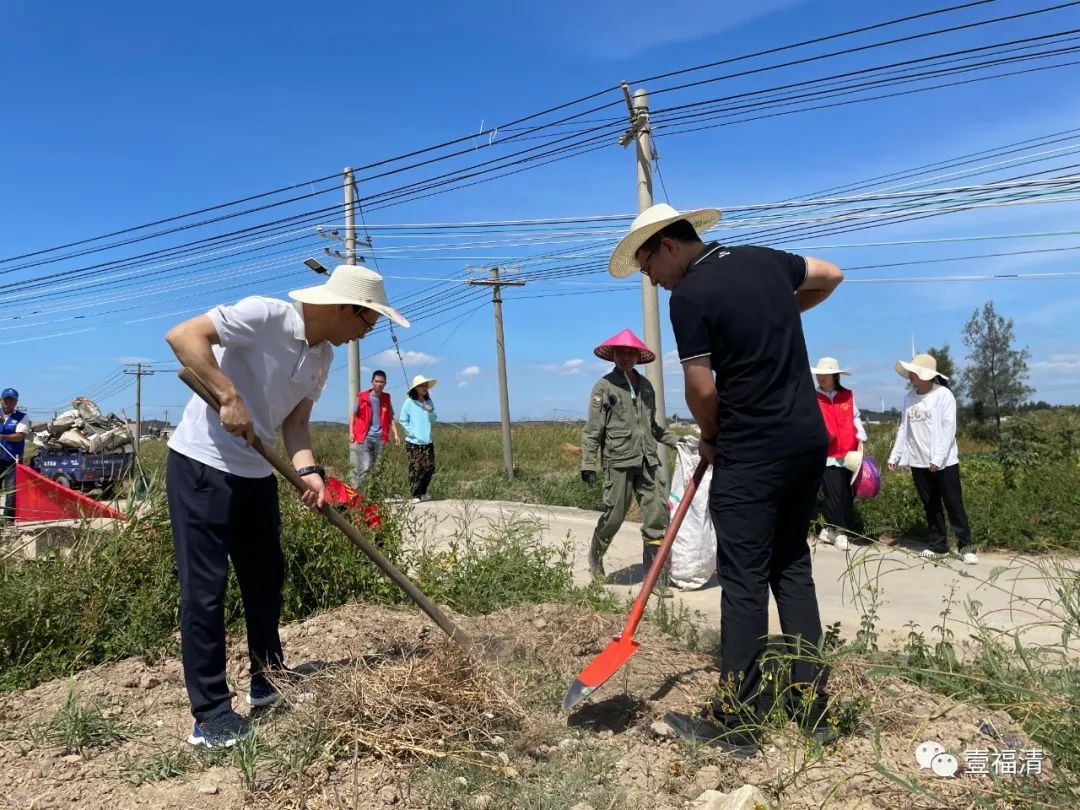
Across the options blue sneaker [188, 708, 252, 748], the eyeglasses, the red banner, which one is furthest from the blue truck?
the eyeglasses

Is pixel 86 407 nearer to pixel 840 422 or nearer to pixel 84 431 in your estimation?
pixel 84 431

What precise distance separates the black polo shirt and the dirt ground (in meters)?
0.85

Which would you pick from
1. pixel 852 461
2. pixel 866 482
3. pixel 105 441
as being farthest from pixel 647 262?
pixel 105 441

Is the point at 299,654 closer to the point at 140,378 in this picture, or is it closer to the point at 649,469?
the point at 649,469

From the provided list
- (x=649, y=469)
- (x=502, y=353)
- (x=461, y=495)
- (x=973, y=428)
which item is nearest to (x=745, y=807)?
(x=649, y=469)

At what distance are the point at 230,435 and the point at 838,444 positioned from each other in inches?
211

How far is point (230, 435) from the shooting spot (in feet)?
9.40

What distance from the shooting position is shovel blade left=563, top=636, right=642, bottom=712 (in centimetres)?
283

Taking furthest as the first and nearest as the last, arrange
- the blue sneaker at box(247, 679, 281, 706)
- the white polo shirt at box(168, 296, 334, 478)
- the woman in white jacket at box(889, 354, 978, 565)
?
the woman in white jacket at box(889, 354, 978, 565) < the blue sneaker at box(247, 679, 281, 706) < the white polo shirt at box(168, 296, 334, 478)

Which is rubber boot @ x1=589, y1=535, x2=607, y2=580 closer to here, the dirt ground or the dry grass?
the dirt ground

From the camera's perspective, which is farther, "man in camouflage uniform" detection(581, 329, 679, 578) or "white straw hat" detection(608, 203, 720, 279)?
"man in camouflage uniform" detection(581, 329, 679, 578)

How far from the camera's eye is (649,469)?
226 inches

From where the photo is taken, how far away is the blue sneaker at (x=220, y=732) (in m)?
2.74

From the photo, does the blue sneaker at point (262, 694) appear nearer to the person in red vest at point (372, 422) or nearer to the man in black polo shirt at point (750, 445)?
the man in black polo shirt at point (750, 445)
